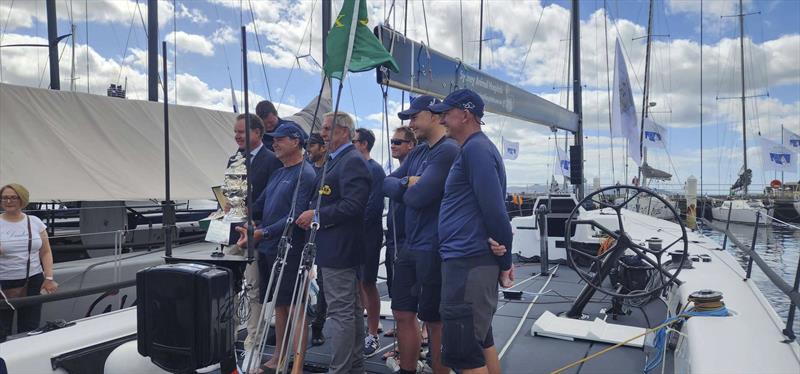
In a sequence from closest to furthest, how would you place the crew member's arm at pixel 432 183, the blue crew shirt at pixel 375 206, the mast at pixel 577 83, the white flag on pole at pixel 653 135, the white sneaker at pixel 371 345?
the crew member's arm at pixel 432 183 < the blue crew shirt at pixel 375 206 < the white sneaker at pixel 371 345 < the mast at pixel 577 83 < the white flag on pole at pixel 653 135

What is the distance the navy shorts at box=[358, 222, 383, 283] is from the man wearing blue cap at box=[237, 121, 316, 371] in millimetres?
434

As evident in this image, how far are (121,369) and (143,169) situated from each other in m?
4.36

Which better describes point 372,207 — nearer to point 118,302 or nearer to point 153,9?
point 118,302

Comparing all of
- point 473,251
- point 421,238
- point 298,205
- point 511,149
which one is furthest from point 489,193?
point 511,149

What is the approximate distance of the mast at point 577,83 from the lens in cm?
718

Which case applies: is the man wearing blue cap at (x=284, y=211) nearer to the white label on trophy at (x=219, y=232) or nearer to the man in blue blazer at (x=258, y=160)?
the white label on trophy at (x=219, y=232)

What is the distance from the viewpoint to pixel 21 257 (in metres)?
3.71

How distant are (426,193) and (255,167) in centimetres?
125

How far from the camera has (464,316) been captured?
2.13 metres

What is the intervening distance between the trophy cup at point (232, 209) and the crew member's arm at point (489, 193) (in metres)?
1.30

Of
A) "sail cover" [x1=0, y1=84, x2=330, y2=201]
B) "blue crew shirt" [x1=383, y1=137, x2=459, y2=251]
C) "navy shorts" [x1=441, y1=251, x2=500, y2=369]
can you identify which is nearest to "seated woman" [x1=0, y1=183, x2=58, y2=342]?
"sail cover" [x1=0, y1=84, x2=330, y2=201]

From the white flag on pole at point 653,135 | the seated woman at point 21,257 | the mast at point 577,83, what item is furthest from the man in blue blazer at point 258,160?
the white flag on pole at point 653,135

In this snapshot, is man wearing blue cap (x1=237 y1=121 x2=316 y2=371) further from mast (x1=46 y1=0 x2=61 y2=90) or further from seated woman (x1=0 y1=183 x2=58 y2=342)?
mast (x1=46 y1=0 x2=61 y2=90)

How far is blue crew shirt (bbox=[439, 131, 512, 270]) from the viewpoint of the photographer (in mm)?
2158
